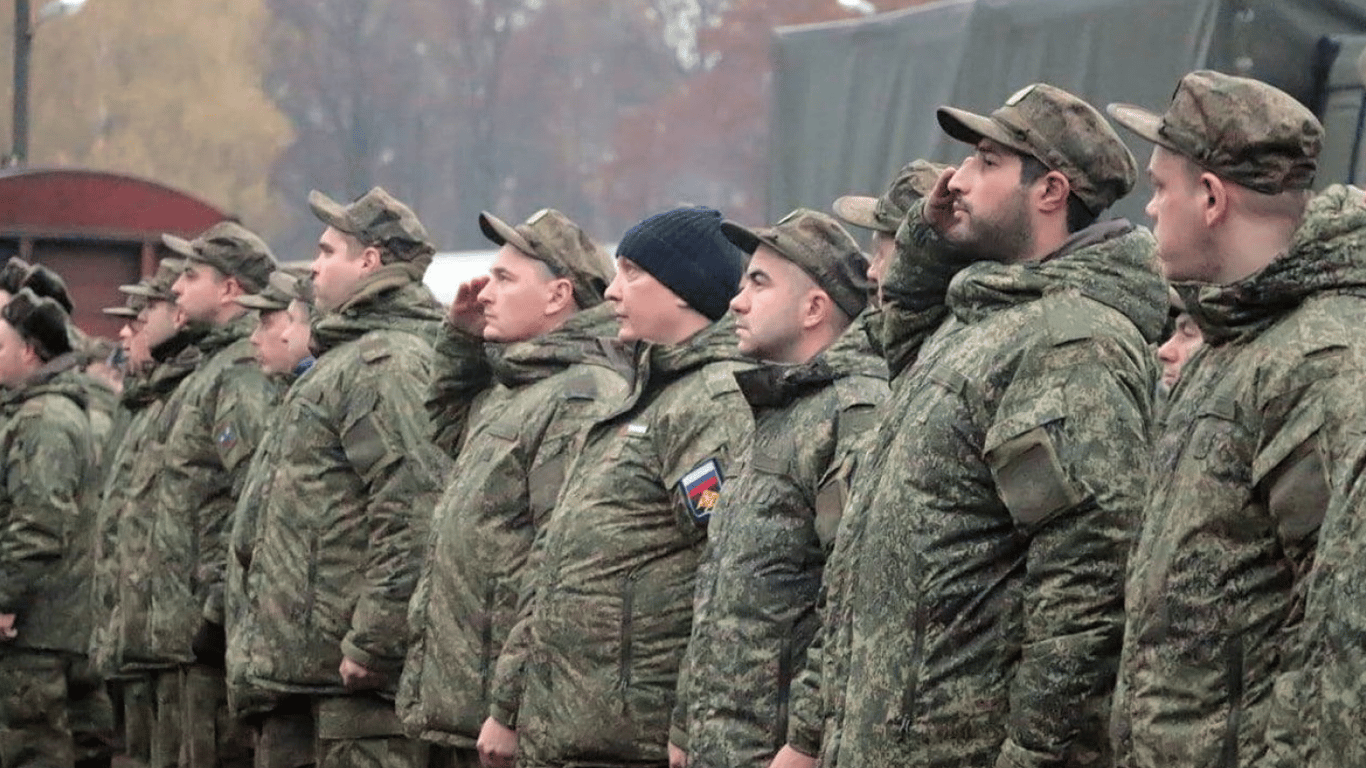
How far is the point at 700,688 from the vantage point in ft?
21.3

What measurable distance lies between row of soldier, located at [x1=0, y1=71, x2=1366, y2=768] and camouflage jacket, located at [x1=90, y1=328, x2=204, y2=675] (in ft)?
0.14

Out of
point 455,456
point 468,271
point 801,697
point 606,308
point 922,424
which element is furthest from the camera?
point 468,271

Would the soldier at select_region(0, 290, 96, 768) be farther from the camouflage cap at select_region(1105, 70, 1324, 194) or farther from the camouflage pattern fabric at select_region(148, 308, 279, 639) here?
the camouflage cap at select_region(1105, 70, 1324, 194)

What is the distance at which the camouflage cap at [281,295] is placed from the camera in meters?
10.7

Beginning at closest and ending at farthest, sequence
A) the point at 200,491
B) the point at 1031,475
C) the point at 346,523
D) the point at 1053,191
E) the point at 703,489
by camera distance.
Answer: the point at 1031,475
the point at 1053,191
the point at 703,489
the point at 346,523
the point at 200,491

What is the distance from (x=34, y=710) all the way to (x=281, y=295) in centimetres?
295

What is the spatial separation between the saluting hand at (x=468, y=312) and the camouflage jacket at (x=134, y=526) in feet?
8.72

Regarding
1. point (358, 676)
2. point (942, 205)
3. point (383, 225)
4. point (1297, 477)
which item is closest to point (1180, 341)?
point (942, 205)

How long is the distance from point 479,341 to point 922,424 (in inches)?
151

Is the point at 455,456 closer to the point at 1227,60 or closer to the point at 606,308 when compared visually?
the point at 606,308

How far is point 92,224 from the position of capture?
780 inches

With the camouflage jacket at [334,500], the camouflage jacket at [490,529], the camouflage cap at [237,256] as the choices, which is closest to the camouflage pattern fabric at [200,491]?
the camouflage cap at [237,256]

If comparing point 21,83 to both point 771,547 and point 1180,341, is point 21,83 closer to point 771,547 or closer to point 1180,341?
point 1180,341

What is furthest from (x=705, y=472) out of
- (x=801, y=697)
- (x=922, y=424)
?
(x=922, y=424)
